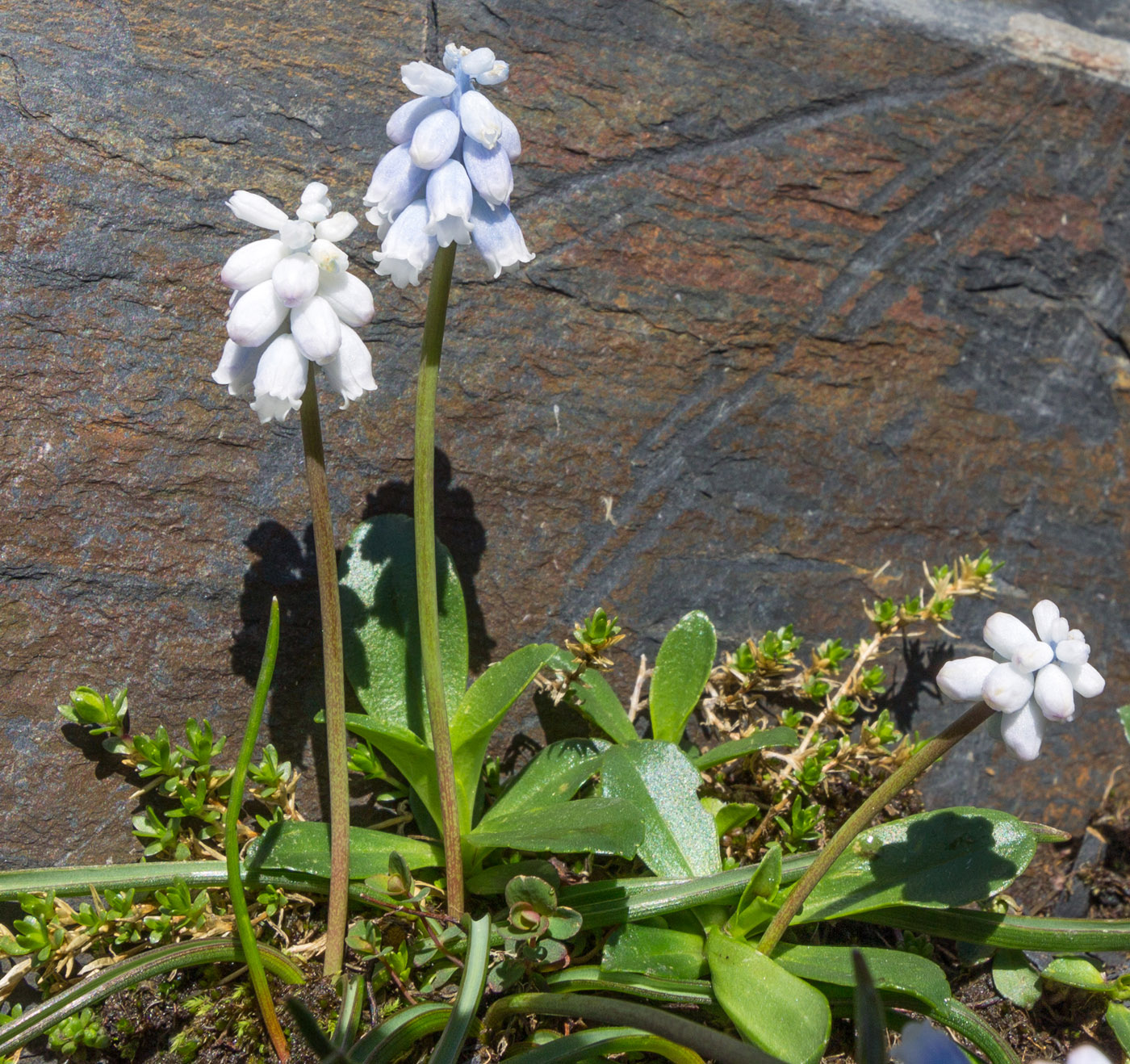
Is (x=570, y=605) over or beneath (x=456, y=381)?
beneath

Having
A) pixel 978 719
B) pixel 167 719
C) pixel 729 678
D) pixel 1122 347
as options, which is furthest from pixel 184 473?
pixel 1122 347

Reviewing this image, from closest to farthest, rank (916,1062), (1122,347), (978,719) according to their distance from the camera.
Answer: (916,1062)
(978,719)
(1122,347)

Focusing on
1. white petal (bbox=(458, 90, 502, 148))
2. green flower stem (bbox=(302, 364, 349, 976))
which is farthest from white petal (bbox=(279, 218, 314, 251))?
white petal (bbox=(458, 90, 502, 148))

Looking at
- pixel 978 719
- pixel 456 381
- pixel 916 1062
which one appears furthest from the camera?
pixel 456 381

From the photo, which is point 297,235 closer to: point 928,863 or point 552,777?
point 552,777

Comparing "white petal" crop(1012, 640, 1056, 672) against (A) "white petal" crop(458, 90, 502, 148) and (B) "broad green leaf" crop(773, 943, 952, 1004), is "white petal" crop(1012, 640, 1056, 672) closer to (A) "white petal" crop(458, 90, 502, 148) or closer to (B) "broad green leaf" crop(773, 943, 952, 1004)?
(B) "broad green leaf" crop(773, 943, 952, 1004)

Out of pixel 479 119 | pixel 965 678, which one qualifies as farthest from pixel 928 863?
pixel 479 119

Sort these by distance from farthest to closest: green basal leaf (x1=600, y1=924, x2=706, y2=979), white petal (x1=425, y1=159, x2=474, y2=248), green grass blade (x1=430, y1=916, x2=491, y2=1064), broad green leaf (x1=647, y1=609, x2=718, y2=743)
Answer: broad green leaf (x1=647, y1=609, x2=718, y2=743), green basal leaf (x1=600, y1=924, x2=706, y2=979), green grass blade (x1=430, y1=916, x2=491, y2=1064), white petal (x1=425, y1=159, x2=474, y2=248)

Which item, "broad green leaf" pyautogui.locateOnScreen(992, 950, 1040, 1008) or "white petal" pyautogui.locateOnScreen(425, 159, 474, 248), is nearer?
"white petal" pyautogui.locateOnScreen(425, 159, 474, 248)

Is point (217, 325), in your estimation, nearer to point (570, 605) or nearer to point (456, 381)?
point (456, 381)
